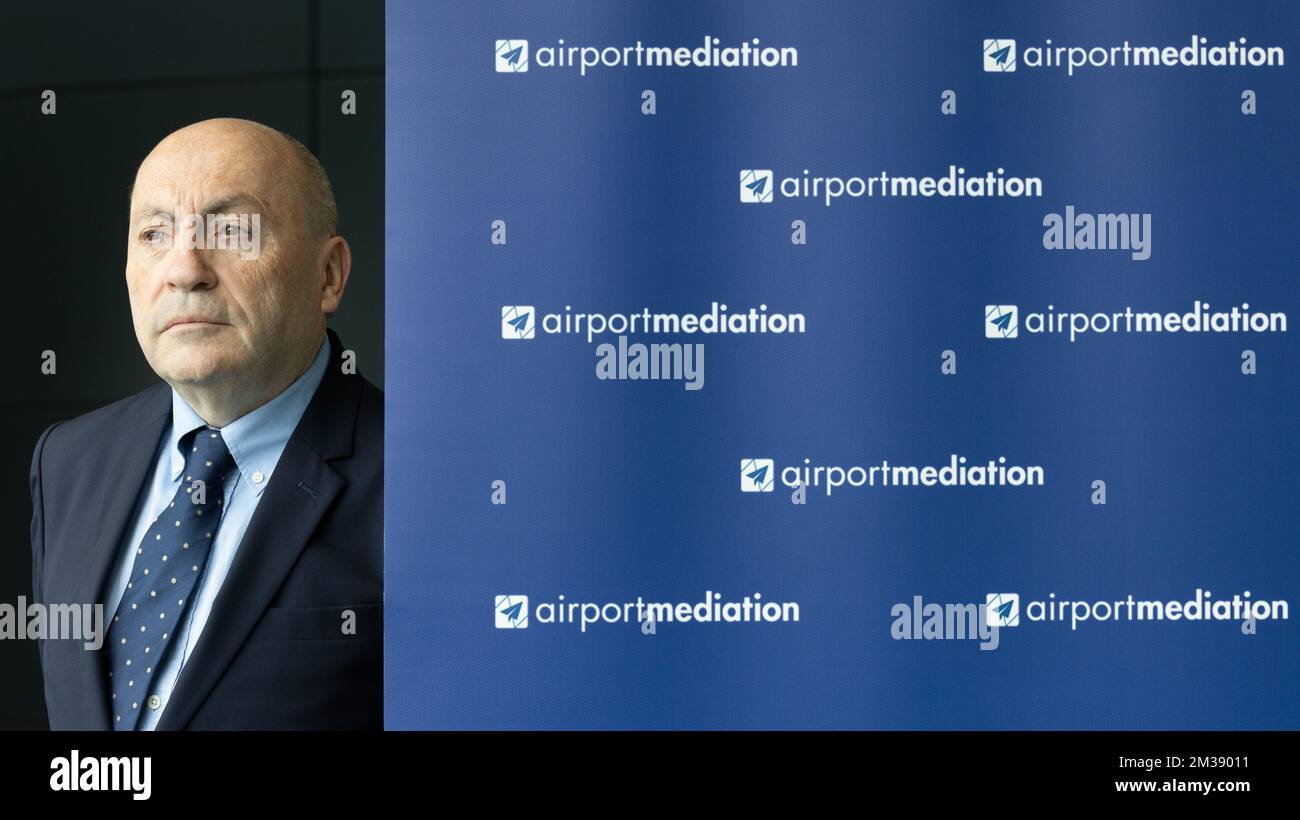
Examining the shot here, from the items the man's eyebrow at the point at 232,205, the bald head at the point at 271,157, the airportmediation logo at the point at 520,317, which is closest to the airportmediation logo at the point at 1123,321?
the airportmediation logo at the point at 520,317

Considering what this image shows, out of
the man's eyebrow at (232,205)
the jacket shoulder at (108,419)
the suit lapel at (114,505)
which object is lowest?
the suit lapel at (114,505)

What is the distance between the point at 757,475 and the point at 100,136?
1.86 metres

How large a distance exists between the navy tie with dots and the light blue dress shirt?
15 millimetres

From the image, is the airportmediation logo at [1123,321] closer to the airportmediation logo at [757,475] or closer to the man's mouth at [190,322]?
the airportmediation logo at [757,475]

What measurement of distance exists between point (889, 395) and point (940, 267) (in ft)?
1.11

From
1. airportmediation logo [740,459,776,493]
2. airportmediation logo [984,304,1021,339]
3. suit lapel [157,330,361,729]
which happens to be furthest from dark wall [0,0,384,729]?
airportmediation logo [984,304,1021,339]

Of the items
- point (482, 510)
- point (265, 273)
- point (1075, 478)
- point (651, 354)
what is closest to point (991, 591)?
point (1075, 478)

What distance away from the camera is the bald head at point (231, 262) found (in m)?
3.20

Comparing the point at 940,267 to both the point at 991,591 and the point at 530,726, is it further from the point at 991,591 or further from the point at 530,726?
the point at 530,726

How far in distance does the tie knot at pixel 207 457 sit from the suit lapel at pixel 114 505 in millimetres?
94

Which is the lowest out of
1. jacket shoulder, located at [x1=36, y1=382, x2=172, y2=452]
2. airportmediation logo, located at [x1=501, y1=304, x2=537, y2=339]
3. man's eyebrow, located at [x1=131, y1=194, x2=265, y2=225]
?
jacket shoulder, located at [x1=36, y1=382, x2=172, y2=452]

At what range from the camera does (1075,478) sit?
321 centimetres

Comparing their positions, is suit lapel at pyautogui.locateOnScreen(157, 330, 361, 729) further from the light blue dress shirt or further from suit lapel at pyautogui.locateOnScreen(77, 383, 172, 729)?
suit lapel at pyautogui.locateOnScreen(77, 383, 172, 729)

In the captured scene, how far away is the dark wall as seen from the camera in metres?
3.28
